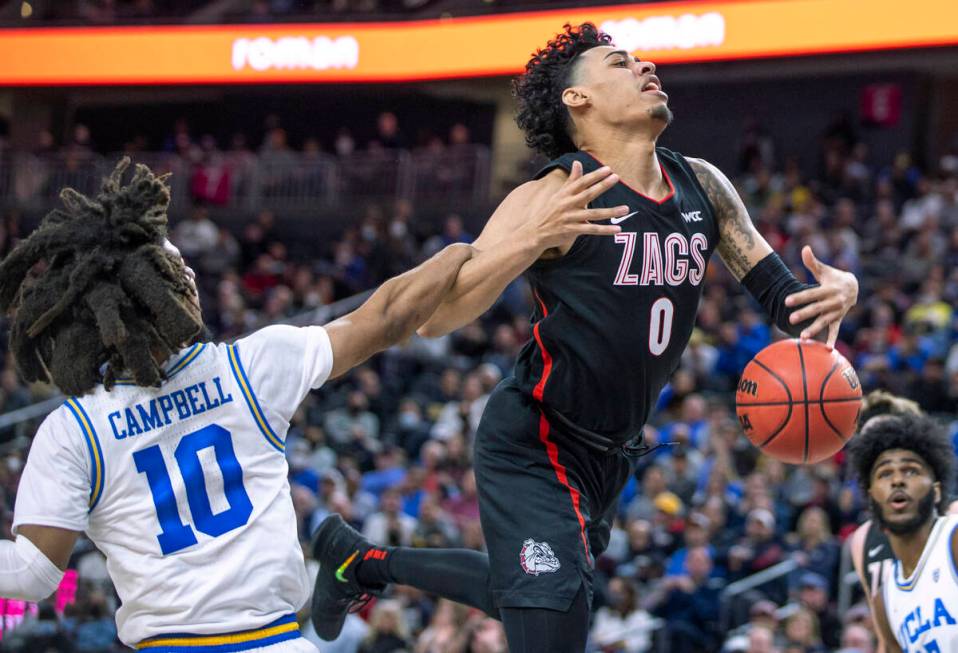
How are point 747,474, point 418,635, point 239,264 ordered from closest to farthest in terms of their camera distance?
point 418,635 → point 747,474 → point 239,264

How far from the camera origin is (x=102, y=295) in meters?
3.64

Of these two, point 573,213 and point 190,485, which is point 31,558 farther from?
point 573,213

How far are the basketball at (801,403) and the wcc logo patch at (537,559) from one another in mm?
920

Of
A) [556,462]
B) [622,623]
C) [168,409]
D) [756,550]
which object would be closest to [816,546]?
[756,550]

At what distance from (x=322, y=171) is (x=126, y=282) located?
17907 millimetres

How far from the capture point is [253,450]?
12.3 feet

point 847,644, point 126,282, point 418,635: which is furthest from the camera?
point 418,635

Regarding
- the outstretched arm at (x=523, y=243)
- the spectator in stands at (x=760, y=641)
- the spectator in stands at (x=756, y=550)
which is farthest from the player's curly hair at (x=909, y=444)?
the spectator in stands at (x=756, y=550)

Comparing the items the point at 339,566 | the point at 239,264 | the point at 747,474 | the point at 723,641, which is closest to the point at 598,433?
the point at 339,566

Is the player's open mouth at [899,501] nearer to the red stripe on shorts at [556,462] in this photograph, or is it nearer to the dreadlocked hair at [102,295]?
the red stripe on shorts at [556,462]

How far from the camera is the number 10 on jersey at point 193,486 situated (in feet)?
12.0

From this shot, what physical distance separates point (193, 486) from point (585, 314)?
1.65 m

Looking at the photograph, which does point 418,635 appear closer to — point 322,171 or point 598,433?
point 598,433

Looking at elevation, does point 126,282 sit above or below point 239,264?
above
